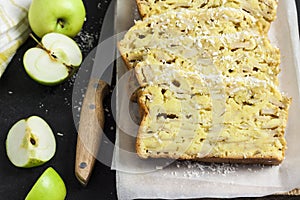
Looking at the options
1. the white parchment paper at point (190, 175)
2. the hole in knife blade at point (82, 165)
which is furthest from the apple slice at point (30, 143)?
the white parchment paper at point (190, 175)

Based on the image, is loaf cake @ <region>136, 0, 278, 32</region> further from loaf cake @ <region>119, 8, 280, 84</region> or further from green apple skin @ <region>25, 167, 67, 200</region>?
green apple skin @ <region>25, 167, 67, 200</region>

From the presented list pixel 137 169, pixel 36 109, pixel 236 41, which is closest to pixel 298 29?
pixel 236 41

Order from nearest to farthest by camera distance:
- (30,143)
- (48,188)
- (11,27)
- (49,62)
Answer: (48,188)
(30,143)
(49,62)
(11,27)

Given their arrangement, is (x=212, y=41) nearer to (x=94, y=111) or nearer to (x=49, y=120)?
(x=94, y=111)

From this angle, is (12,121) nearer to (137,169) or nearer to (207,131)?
(137,169)

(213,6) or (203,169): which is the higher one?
(213,6)

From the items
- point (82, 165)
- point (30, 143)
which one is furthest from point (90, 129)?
point (30, 143)

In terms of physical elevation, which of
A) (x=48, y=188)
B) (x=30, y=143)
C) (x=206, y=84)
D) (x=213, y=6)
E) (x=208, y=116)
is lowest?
(x=48, y=188)
